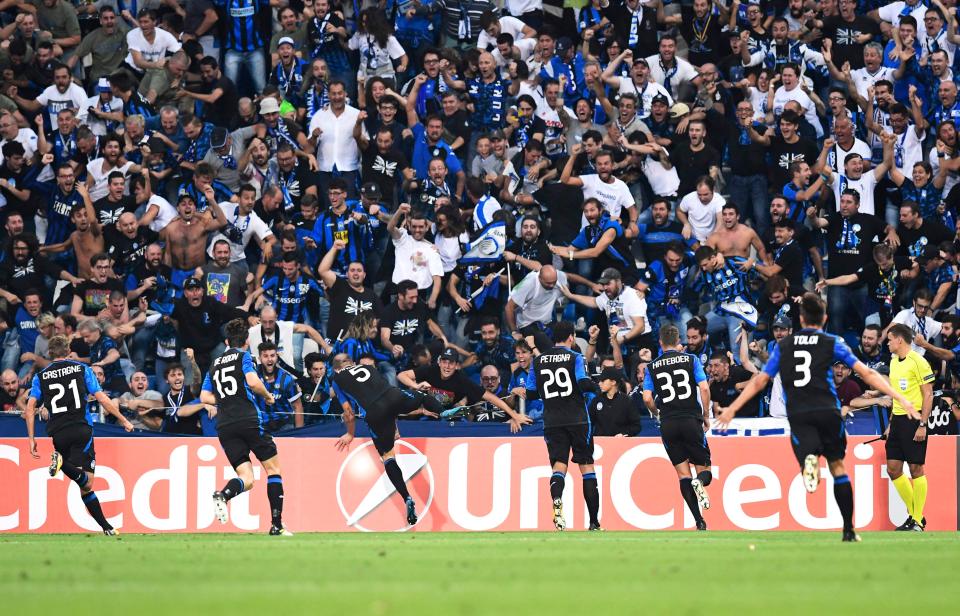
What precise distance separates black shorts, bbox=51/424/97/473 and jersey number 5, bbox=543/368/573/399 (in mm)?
5033

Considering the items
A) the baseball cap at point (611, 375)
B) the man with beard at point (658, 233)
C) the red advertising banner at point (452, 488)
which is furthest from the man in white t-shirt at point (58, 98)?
the baseball cap at point (611, 375)

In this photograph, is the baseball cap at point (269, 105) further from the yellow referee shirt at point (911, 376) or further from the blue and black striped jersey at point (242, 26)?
the yellow referee shirt at point (911, 376)

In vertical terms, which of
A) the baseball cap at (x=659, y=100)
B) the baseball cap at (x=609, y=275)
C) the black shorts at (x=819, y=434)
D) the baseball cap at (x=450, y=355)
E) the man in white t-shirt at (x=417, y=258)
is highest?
the baseball cap at (x=659, y=100)

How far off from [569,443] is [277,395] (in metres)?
4.16

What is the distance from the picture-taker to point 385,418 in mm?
16969

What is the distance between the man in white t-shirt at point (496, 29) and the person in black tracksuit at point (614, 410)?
6513 mm

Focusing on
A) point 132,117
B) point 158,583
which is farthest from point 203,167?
point 158,583

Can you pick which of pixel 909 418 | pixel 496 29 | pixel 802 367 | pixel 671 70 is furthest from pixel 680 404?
pixel 496 29

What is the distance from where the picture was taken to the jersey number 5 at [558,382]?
640 inches

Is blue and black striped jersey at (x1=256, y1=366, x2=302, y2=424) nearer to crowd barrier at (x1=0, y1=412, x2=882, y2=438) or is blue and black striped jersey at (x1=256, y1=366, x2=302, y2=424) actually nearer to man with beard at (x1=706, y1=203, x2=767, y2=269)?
crowd barrier at (x1=0, y1=412, x2=882, y2=438)

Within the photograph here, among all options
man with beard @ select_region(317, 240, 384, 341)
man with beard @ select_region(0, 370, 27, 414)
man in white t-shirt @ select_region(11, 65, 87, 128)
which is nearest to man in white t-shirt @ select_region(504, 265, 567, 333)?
man with beard @ select_region(317, 240, 384, 341)

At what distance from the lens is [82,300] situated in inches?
786

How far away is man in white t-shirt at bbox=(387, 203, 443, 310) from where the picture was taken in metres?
20.2

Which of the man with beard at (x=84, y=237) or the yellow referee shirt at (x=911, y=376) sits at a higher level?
the man with beard at (x=84, y=237)
